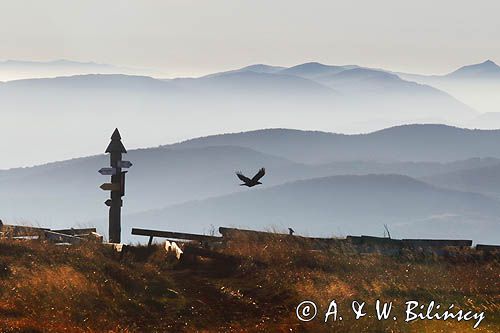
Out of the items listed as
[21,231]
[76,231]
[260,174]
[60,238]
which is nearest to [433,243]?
[260,174]

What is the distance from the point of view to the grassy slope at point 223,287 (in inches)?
727

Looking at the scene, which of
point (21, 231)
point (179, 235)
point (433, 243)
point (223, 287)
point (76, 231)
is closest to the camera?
point (223, 287)

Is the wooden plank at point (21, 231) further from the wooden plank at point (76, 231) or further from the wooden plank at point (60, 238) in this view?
the wooden plank at point (76, 231)

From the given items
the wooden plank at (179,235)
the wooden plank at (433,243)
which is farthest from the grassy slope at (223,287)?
the wooden plank at (179,235)

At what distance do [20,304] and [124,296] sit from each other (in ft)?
8.15

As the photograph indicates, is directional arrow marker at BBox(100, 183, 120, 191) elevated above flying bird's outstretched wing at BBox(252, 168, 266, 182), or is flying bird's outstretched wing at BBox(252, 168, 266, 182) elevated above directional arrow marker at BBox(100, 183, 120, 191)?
flying bird's outstretched wing at BBox(252, 168, 266, 182)

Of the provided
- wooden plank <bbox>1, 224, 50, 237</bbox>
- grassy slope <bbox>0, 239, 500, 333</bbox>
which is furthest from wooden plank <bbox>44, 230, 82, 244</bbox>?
grassy slope <bbox>0, 239, 500, 333</bbox>

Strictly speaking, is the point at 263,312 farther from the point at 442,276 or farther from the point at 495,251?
the point at 495,251

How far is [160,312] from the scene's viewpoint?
66.0ft

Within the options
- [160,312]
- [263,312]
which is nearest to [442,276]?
[263,312]

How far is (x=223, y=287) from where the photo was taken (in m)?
22.9

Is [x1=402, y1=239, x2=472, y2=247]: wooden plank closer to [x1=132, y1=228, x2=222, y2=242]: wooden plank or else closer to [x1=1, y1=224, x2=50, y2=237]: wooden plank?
[x1=132, y1=228, x2=222, y2=242]: wooden plank

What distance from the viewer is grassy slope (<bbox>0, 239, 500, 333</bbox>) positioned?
18453mm

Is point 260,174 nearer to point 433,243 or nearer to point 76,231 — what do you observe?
point 76,231
